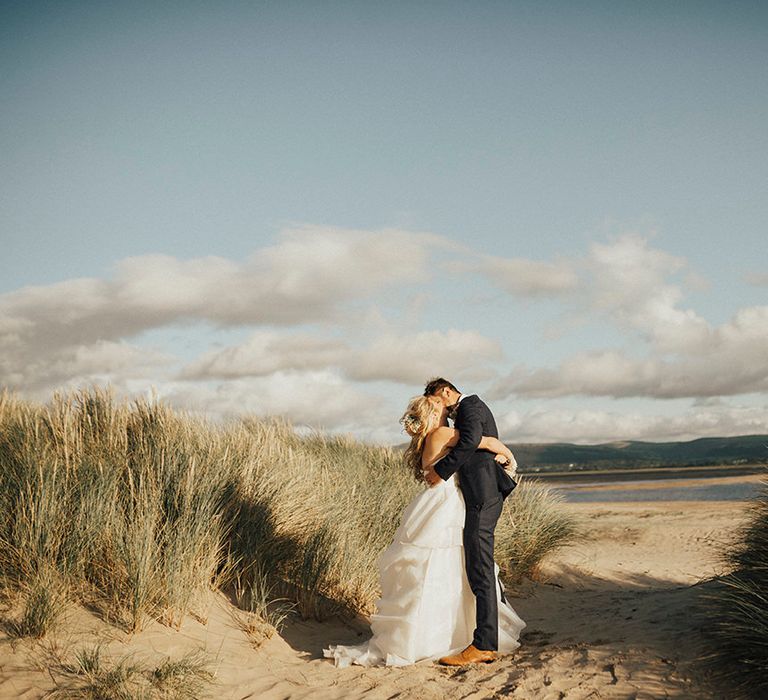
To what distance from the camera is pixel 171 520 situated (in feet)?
22.3

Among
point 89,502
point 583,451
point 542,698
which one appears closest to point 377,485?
point 89,502

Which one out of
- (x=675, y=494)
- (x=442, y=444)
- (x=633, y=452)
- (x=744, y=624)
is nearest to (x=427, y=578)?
(x=442, y=444)

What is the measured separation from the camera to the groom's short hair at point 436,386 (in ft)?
20.5

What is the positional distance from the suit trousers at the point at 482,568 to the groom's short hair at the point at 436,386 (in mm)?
1086

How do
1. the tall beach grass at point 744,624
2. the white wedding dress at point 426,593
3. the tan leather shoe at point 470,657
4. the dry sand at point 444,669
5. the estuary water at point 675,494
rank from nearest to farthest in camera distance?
the tall beach grass at point 744,624 → the dry sand at point 444,669 → the tan leather shoe at point 470,657 → the white wedding dress at point 426,593 → the estuary water at point 675,494

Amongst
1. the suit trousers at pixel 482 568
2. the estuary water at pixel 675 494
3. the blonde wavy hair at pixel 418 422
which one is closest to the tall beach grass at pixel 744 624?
the suit trousers at pixel 482 568

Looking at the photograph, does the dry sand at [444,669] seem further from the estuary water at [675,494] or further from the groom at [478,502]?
the estuary water at [675,494]

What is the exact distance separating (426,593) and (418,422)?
151 centimetres

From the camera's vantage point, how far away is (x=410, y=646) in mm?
5875

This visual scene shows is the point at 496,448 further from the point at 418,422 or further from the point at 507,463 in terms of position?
the point at 418,422

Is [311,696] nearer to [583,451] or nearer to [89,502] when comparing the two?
[89,502]

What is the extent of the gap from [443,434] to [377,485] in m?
4.24

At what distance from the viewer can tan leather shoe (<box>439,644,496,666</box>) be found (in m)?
5.75

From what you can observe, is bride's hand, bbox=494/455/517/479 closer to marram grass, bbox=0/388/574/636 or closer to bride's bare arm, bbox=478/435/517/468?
bride's bare arm, bbox=478/435/517/468
